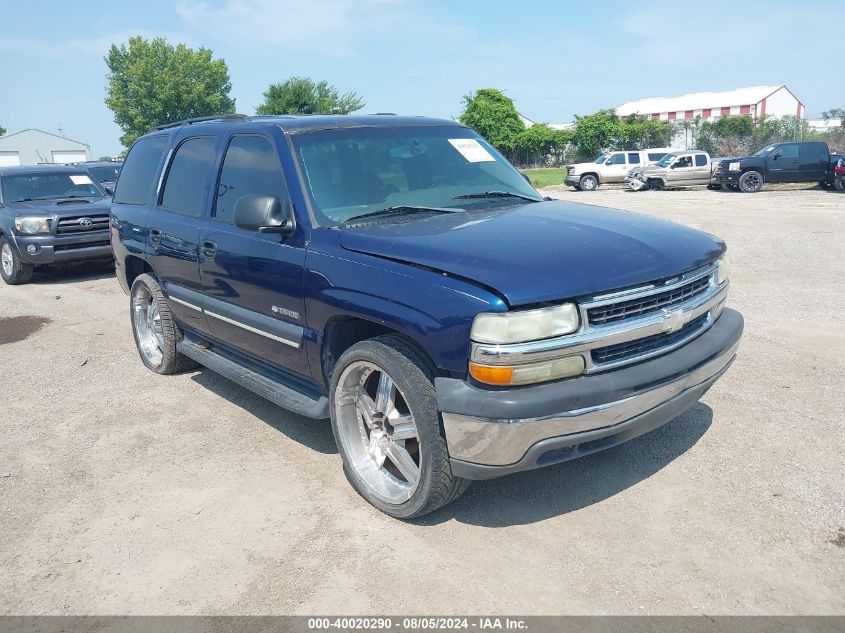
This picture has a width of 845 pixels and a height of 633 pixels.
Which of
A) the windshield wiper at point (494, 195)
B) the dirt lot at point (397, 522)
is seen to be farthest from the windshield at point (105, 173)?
the windshield wiper at point (494, 195)

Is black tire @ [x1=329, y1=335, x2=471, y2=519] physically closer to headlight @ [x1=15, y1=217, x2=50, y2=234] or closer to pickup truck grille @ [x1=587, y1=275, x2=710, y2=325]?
pickup truck grille @ [x1=587, y1=275, x2=710, y2=325]

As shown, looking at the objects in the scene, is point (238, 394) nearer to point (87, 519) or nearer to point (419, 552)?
point (87, 519)

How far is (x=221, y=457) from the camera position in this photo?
13.7 feet

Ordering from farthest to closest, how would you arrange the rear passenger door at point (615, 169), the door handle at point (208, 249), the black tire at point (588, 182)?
the rear passenger door at point (615, 169), the black tire at point (588, 182), the door handle at point (208, 249)

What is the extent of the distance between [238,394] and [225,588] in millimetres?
2515

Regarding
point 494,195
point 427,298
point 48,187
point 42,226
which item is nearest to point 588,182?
point 48,187

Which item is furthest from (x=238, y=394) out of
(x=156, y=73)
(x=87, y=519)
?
(x=156, y=73)

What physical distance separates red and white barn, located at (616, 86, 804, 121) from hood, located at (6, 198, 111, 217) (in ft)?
195

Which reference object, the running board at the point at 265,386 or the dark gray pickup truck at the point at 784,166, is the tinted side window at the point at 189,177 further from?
the dark gray pickup truck at the point at 784,166

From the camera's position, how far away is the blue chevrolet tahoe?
9.22 feet

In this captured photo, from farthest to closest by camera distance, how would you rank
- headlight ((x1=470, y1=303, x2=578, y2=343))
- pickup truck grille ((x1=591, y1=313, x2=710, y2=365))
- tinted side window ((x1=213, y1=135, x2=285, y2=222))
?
tinted side window ((x1=213, y1=135, x2=285, y2=222)) → pickup truck grille ((x1=591, y1=313, x2=710, y2=365)) → headlight ((x1=470, y1=303, x2=578, y2=343))

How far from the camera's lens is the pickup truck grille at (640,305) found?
2922 mm

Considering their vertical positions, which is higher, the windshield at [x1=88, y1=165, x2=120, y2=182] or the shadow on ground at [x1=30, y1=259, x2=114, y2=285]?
the windshield at [x1=88, y1=165, x2=120, y2=182]

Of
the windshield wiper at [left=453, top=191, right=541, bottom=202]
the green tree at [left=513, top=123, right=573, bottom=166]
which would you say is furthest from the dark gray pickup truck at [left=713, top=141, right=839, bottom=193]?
the green tree at [left=513, top=123, right=573, bottom=166]
